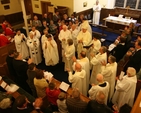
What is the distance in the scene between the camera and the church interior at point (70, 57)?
3804mm

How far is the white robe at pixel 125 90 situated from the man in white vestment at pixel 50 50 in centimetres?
300

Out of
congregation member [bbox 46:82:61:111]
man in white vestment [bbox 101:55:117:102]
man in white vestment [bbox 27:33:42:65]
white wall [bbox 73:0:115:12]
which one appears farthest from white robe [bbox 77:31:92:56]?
white wall [bbox 73:0:115:12]

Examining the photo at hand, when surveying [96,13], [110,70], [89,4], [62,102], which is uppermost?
[89,4]

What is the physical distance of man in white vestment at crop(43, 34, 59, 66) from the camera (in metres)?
6.12

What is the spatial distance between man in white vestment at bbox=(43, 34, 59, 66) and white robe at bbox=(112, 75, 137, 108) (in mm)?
2998

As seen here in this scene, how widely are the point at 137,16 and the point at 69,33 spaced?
622cm

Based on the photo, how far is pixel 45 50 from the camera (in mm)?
6324

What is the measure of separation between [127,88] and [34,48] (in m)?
4.34

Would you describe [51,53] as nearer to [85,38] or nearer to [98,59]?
[85,38]

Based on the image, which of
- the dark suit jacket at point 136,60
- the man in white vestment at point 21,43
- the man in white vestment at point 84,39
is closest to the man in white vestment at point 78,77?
the dark suit jacket at point 136,60

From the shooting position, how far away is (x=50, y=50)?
627 centimetres

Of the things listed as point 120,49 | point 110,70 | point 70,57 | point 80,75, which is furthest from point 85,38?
point 80,75

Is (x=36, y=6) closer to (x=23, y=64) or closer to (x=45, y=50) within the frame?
(x=45, y=50)

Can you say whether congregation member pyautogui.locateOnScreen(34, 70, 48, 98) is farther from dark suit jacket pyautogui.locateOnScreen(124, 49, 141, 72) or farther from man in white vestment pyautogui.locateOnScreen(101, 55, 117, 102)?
dark suit jacket pyautogui.locateOnScreen(124, 49, 141, 72)
